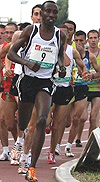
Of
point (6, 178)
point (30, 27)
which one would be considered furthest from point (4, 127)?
point (30, 27)

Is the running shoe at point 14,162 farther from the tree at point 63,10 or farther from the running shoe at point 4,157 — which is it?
the tree at point 63,10

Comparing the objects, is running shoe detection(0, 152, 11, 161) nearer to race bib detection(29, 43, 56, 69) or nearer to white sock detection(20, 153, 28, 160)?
white sock detection(20, 153, 28, 160)

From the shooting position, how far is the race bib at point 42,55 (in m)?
8.80

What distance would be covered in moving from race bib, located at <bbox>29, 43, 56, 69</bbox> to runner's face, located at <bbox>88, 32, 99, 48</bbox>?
5.03 meters

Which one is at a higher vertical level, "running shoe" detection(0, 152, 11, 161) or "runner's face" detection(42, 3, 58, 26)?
"runner's face" detection(42, 3, 58, 26)

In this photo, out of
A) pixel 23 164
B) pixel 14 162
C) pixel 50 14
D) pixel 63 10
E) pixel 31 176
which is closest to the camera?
pixel 31 176

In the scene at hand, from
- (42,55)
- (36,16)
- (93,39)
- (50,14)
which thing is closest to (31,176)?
(42,55)

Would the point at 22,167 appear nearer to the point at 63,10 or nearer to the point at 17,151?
the point at 17,151

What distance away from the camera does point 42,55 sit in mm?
8797

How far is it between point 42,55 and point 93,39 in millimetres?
5296

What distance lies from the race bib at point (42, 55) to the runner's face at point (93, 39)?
5027 millimetres

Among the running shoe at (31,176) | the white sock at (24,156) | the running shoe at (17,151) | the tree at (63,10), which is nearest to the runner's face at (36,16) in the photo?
the running shoe at (17,151)

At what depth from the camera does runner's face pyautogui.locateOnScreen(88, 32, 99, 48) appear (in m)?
13.8

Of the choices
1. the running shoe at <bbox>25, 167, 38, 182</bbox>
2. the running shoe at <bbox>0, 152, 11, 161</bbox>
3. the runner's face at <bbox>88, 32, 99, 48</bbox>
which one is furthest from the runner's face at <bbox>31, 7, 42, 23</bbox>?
the running shoe at <bbox>25, 167, 38, 182</bbox>
